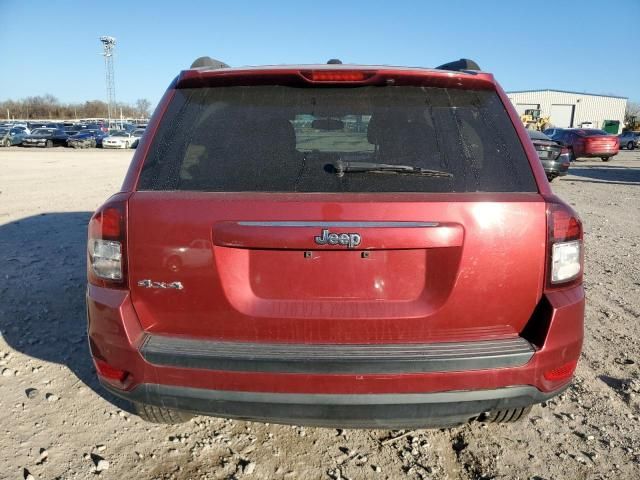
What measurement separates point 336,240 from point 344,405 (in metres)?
0.66

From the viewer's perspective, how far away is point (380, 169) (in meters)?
1.91

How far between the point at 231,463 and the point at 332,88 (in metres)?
1.87

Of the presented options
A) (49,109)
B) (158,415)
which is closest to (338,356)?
(158,415)

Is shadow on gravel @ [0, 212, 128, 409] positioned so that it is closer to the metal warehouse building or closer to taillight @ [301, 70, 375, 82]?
taillight @ [301, 70, 375, 82]

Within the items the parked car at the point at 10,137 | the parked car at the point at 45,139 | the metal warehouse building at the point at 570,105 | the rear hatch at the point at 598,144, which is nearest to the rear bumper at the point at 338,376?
Answer: the rear hatch at the point at 598,144

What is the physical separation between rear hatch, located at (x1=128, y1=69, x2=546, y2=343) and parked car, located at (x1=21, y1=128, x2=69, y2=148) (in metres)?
44.5

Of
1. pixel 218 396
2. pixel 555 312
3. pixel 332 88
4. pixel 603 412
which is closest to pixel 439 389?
pixel 555 312

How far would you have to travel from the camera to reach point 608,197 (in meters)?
11.8

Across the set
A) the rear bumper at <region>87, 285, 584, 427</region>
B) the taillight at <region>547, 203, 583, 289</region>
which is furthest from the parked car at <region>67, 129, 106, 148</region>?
the taillight at <region>547, 203, 583, 289</region>

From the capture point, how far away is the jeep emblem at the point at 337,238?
1.79m

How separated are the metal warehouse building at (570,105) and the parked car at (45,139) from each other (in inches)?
2440

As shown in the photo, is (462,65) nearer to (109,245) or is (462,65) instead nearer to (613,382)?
(109,245)

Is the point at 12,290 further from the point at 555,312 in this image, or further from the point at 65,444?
the point at 555,312

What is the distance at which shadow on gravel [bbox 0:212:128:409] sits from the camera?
3316 mm
